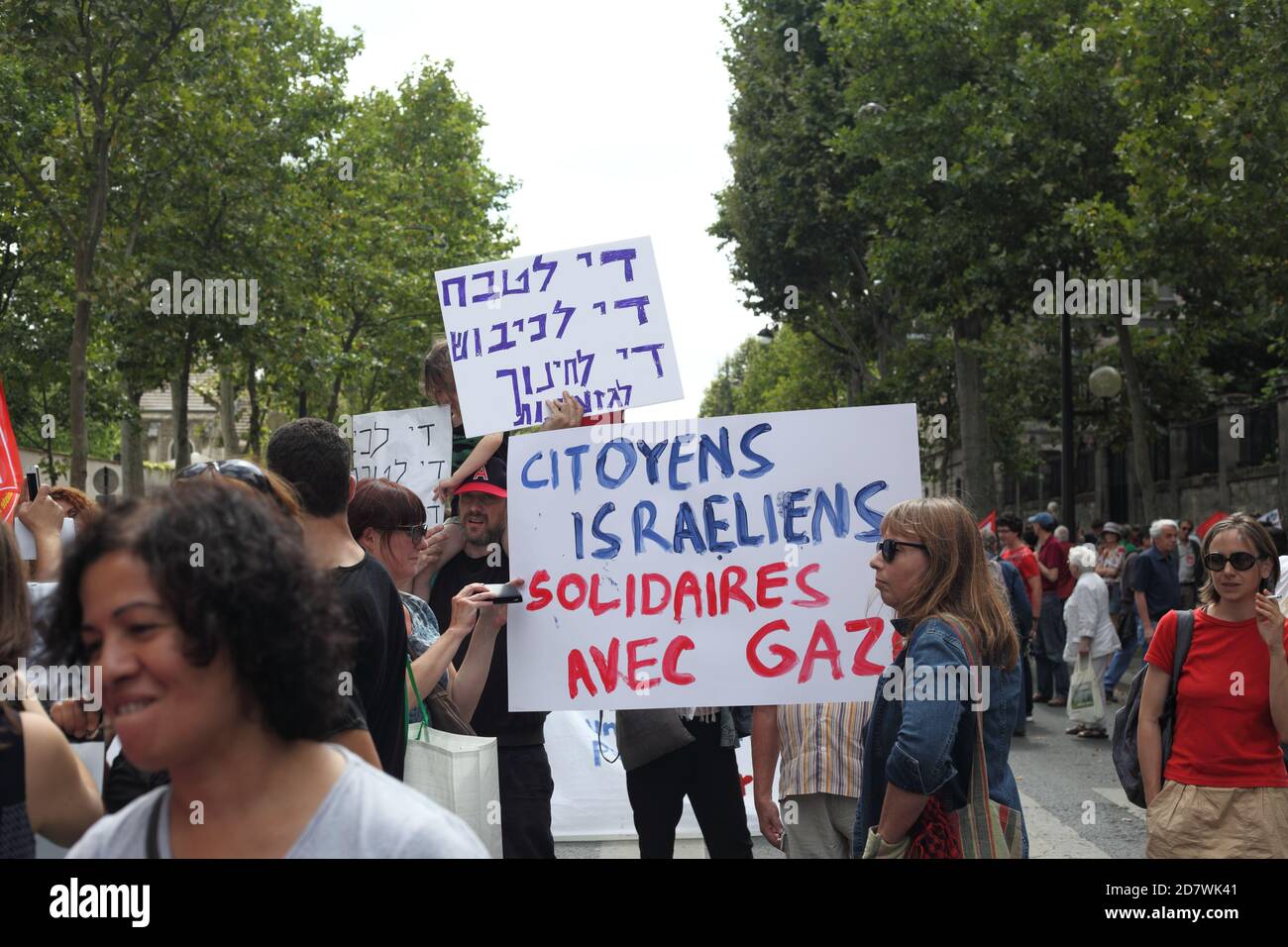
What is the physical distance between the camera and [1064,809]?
30.6ft

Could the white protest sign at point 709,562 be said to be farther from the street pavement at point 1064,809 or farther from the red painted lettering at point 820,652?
the street pavement at point 1064,809

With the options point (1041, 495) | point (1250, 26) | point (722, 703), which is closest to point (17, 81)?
point (1250, 26)

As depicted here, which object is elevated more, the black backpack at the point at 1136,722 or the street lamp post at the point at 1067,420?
the street lamp post at the point at 1067,420

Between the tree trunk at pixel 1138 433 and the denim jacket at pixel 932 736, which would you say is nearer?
the denim jacket at pixel 932 736

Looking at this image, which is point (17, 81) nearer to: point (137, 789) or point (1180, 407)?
point (137, 789)

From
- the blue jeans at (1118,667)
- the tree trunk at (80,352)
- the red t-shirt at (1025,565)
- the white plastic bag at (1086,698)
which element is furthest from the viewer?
the tree trunk at (80,352)

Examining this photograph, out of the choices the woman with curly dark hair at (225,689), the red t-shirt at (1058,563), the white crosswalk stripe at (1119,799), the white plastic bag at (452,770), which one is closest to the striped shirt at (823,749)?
the white plastic bag at (452,770)

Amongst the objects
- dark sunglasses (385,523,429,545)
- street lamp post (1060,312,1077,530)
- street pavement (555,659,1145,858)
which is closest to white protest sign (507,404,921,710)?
dark sunglasses (385,523,429,545)

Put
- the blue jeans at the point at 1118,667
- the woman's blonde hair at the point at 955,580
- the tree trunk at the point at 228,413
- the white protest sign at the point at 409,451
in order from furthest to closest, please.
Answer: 1. the tree trunk at the point at 228,413
2. the blue jeans at the point at 1118,667
3. the white protest sign at the point at 409,451
4. the woman's blonde hair at the point at 955,580

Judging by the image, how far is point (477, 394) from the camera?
17.6 feet

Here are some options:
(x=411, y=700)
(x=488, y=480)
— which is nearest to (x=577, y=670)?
(x=411, y=700)

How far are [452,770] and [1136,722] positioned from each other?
2.25 metres

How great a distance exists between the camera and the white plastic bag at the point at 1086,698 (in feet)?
42.2
